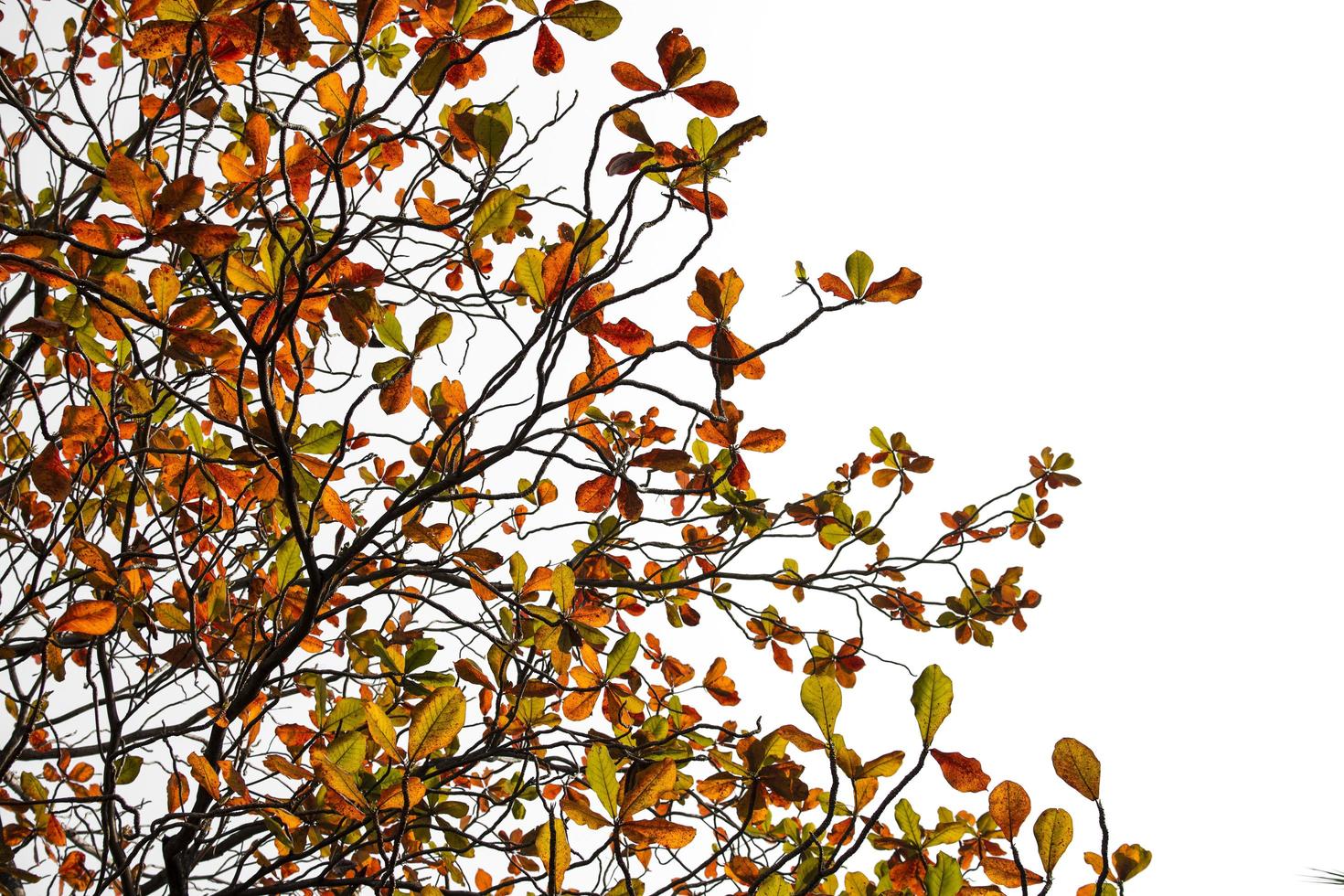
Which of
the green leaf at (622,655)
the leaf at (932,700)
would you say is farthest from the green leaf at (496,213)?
the leaf at (932,700)

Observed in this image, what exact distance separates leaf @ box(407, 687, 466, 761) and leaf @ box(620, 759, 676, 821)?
0.30 metres

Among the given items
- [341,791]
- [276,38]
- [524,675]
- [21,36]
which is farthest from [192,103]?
[341,791]

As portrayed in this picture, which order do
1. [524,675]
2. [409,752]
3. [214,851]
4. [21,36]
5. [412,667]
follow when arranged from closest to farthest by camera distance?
[409,752] → [524,675] → [412,667] → [214,851] → [21,36]

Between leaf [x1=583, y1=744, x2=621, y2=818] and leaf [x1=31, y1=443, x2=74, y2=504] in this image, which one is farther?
leaf [x1=31, y1=443, x2=74, y2=504]

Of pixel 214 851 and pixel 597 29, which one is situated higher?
pixel 597 29

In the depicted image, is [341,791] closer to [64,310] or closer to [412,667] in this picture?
[412,667]

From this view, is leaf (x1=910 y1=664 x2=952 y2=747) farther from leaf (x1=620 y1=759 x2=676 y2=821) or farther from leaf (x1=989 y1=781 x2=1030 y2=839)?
leaf (x1=620 y1=759 x2=676 y2=821)

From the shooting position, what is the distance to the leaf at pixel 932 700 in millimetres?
1002

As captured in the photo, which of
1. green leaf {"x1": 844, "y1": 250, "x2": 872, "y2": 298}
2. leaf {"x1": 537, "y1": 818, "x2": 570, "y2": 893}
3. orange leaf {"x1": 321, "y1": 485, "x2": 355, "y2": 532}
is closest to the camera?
leaf {"x1": 537, "y1": 818, "x2": 570, "y2": 893}

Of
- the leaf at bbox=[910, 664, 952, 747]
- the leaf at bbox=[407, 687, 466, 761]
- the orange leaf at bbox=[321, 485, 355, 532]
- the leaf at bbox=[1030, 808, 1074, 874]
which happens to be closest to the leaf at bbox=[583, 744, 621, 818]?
the leaf at bbox=[407, 687, 466, 761]

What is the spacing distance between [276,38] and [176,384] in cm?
102

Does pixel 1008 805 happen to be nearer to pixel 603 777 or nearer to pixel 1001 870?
pixel 1001 870

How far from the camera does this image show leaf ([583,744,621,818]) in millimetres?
1154

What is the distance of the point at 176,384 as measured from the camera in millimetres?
1854
